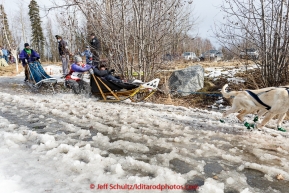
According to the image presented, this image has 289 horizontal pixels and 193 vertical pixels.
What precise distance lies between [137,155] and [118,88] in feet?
15.3

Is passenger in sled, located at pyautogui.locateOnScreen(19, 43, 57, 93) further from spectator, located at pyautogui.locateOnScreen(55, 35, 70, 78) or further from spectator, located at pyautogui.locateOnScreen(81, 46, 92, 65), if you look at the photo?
spectator, located at pyautogui.locateOnScreen(81, 46, 92, 65)

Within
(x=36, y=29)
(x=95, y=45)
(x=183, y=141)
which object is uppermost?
(x=36, y=29)

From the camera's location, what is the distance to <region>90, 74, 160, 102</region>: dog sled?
7.66 m

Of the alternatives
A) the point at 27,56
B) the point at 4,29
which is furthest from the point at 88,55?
the point at 4,29

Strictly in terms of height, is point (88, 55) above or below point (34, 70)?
above

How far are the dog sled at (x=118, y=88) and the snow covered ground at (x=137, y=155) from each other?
75.0 inches

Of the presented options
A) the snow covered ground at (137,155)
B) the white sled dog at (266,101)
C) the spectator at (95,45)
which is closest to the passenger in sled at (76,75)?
the spectator at (95,45)

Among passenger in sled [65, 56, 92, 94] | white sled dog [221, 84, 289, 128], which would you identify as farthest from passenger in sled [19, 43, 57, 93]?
white sled dog [221, 84, 289, 128]

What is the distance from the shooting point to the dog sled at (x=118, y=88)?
7.66 meters

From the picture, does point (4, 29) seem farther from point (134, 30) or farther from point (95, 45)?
point (134, 30)

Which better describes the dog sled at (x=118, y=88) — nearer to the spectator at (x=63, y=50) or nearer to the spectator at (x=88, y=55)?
the spectator at (x=88, y=55)

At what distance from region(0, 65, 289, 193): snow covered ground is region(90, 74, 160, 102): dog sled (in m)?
1.90

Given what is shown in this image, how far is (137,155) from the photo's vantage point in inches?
139

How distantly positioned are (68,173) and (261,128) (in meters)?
4.24
